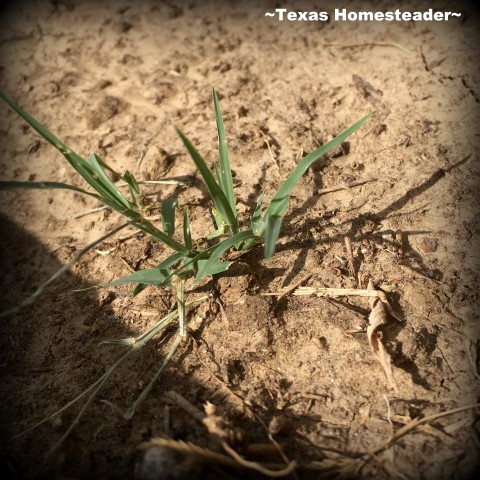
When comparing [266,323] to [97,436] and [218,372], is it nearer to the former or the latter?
[218,372]

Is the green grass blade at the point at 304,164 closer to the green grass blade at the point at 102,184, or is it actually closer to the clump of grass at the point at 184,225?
the clump of grass at the point at 184,225

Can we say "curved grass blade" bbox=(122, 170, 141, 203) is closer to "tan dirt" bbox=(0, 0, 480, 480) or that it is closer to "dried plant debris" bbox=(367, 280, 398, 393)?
"tan dirt" bbox=(0, 0, 480, 480)

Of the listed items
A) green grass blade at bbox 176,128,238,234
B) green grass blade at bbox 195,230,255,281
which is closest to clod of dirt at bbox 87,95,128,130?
green grass blade at bbox 176,128,238,234

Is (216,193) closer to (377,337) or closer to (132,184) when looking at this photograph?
(132,184)

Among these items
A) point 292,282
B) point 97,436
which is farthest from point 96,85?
point 97,436

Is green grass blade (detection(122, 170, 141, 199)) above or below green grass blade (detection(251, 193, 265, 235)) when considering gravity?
above

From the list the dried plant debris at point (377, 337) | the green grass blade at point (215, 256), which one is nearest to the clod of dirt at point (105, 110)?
the green grass blade at point (215, 256)

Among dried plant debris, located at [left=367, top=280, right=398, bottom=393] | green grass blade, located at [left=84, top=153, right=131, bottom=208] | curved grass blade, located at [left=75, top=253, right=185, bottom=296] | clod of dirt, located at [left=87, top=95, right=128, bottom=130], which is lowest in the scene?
dried plant debris, located at [left=367, top=280, right=398, bottom=393]

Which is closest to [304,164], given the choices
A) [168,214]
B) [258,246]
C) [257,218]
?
[257,218]
